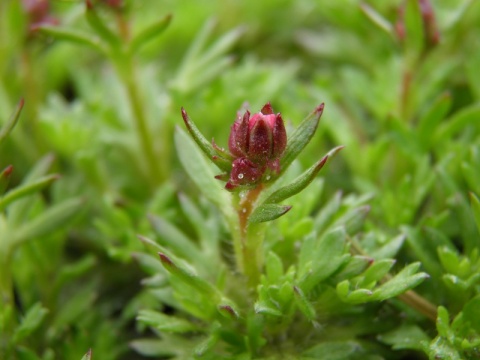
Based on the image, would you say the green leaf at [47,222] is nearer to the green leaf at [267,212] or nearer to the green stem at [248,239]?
the green stem at [248,239]

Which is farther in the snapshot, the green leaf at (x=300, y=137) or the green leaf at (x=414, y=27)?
the green leaf at (x=414, y=27)

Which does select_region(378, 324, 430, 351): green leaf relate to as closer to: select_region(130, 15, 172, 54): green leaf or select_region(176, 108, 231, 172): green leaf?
select_region(176, 108, 231, 172): green leaf

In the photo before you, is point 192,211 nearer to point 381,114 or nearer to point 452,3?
point 381,114

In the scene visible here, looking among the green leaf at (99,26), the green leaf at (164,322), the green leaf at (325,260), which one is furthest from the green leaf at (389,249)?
the green leaf at (99,26)

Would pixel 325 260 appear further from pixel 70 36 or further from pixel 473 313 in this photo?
pixel 70 36

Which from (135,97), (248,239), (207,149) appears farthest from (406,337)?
(135,97)

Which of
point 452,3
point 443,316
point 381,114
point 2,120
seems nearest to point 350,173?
point 381,114

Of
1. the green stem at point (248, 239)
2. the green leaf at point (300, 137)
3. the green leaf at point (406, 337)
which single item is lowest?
the green leaf at point (406, 337)
